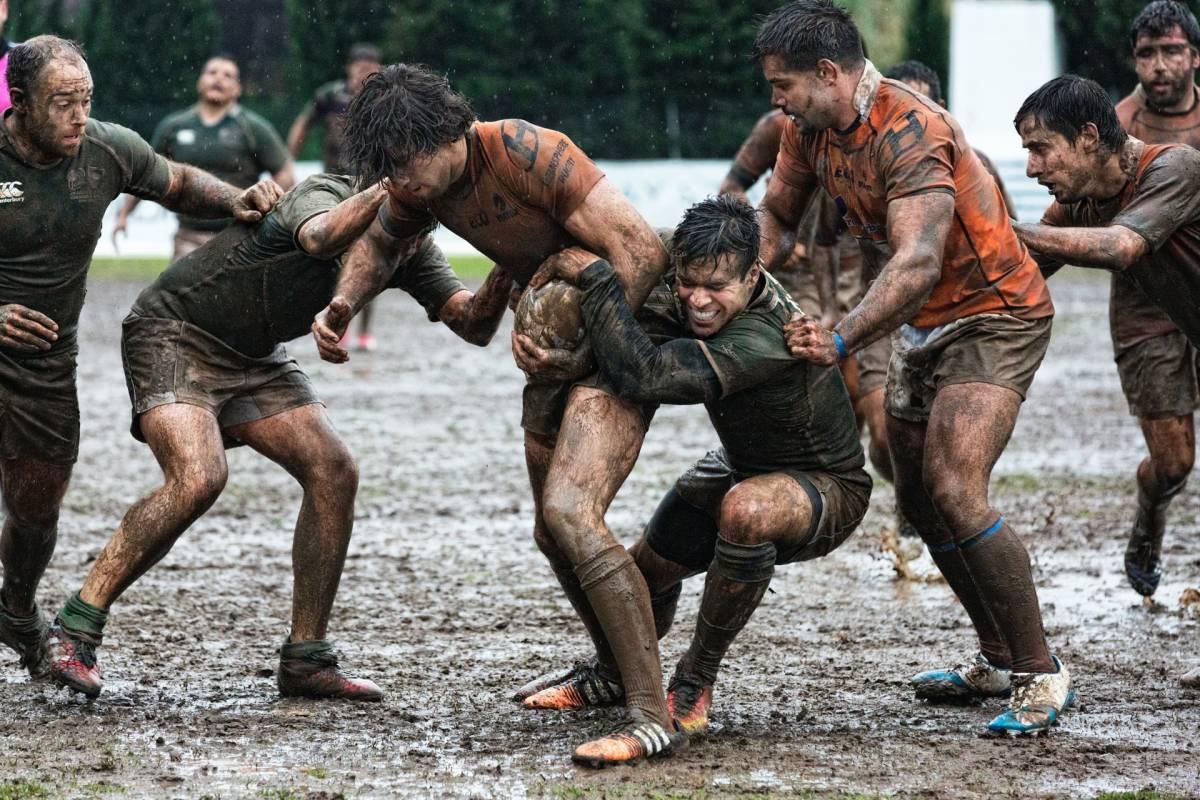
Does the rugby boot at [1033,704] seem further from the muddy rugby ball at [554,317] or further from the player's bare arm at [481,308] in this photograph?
the player's bare arm at [481,308]

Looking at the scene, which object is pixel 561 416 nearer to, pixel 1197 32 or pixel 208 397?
pixel 208 397

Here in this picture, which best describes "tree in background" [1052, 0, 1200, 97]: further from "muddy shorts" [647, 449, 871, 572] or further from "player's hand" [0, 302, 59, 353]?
"player's hand" [0, 302, 59, 353]

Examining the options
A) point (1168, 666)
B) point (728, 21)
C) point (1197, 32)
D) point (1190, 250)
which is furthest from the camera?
point (728, 21)

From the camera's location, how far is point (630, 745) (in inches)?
186

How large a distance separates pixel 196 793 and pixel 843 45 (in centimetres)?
279

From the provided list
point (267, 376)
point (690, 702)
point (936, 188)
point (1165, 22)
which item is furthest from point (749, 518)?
point (1165, 22)

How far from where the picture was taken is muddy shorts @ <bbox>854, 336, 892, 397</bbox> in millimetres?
8383

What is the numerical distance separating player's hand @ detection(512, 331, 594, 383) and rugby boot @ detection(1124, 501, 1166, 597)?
3069mm

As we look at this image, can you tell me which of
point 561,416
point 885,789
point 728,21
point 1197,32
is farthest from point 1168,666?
point 728,21

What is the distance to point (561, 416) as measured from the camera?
5227 mm

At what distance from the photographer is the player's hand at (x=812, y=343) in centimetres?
488

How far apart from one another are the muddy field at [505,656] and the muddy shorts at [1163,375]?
778 millimetres

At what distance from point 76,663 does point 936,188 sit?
292 cm

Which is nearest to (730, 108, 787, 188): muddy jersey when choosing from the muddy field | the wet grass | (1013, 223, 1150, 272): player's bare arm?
the muddy field
